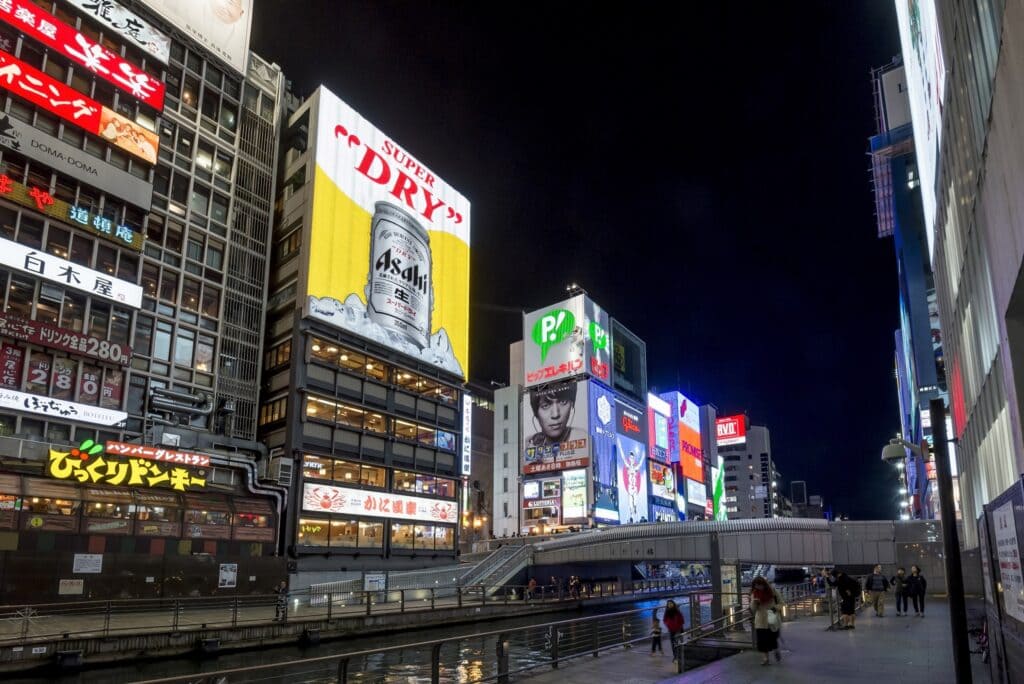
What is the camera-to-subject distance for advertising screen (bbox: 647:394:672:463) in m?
128

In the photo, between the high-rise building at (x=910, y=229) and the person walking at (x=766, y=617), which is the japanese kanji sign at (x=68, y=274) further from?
the high-rise building at (x=910, y=229)

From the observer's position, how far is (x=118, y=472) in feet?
128

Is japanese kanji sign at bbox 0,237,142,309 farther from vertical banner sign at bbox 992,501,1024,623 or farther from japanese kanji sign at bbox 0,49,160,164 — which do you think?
vertical banner sign at bbox 992,501,1024,623

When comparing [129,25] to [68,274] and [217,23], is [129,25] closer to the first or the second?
[217,23]

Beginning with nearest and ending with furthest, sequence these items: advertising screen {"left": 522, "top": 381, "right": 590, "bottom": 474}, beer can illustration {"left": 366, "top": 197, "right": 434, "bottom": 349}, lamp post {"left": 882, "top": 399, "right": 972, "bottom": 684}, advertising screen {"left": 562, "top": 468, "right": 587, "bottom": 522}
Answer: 1. lamp post {"left": 882, "top": 399, "right": 972, "bottom": 684}
2. beer can illustration {"left": 366, "top": 197, "right": 434, "bottom": 349}
3. advertising screen {"left": 562, "top": 468, "right": 587, "bottom": 522}
4. advertising screen {"left": 522, "top": 381, "right": 590, "bottom": 474}

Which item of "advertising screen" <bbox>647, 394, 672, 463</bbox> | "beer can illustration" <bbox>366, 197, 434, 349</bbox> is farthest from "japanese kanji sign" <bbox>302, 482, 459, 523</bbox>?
"advertising screen" <bbox>647, 394, 672, 463</bbox>

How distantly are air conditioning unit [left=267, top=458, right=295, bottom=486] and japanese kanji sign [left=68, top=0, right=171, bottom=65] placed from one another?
2891cm

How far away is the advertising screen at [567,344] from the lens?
110 m

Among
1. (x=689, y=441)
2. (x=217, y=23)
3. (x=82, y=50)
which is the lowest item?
(x=689, y=441)

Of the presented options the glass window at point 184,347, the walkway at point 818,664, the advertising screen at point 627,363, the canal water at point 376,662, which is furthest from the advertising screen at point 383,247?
the advertising screen at point 627,363

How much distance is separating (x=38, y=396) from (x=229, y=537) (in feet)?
43.9

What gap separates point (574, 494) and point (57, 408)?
2937 inches

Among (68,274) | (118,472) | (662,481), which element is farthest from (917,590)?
(662,481)

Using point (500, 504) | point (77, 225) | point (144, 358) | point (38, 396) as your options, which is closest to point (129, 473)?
point (38, 396)
